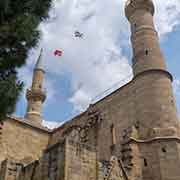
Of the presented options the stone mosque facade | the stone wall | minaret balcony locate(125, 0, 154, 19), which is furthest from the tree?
minaret balcony locate(125, 0, 154, 19)

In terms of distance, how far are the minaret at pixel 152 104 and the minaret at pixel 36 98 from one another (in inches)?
434

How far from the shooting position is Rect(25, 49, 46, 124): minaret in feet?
75.6

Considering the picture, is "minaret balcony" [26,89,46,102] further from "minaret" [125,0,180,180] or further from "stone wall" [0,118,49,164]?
"minaret" [125,0,180,180]

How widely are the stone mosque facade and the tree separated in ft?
8.42

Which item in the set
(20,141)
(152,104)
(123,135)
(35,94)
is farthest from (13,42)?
(35,94)

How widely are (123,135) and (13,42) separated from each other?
8.95 meters

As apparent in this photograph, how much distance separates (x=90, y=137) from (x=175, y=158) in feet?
18.7

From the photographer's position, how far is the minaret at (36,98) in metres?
23.0

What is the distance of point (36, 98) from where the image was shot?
2402 cm

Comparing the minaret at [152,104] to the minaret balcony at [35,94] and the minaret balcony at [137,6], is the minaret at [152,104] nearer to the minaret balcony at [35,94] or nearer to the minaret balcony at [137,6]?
the minaret balcony at [137,6]

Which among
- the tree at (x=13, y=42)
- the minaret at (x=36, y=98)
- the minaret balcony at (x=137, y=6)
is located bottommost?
the tree at (x=13, y=42)

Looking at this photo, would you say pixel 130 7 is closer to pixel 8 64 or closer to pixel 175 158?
pixel 175 158

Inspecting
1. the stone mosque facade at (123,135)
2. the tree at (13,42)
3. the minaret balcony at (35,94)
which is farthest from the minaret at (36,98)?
the tree at (13,42)

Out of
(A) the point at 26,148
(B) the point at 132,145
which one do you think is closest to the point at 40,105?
(A) the point at 26,148
